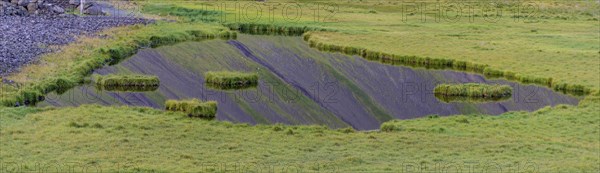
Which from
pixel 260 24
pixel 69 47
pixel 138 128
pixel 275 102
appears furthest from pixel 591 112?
pixel 260 24

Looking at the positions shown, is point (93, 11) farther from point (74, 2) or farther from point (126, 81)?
point (126, 81)

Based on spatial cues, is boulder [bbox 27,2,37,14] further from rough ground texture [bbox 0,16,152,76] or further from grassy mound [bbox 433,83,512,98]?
grassy mound [bbox 433,83,512,98]

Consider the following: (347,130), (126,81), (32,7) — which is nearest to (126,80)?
(126,81)

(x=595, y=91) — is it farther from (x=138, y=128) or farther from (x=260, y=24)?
(x=260, y=24)

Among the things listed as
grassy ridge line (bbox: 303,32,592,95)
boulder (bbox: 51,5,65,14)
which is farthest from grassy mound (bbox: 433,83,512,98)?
boulder (bbox: 51,5,65,14)

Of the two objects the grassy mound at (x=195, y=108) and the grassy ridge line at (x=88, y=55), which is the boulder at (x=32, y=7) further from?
the grassy mound at (x=195, y=108)
